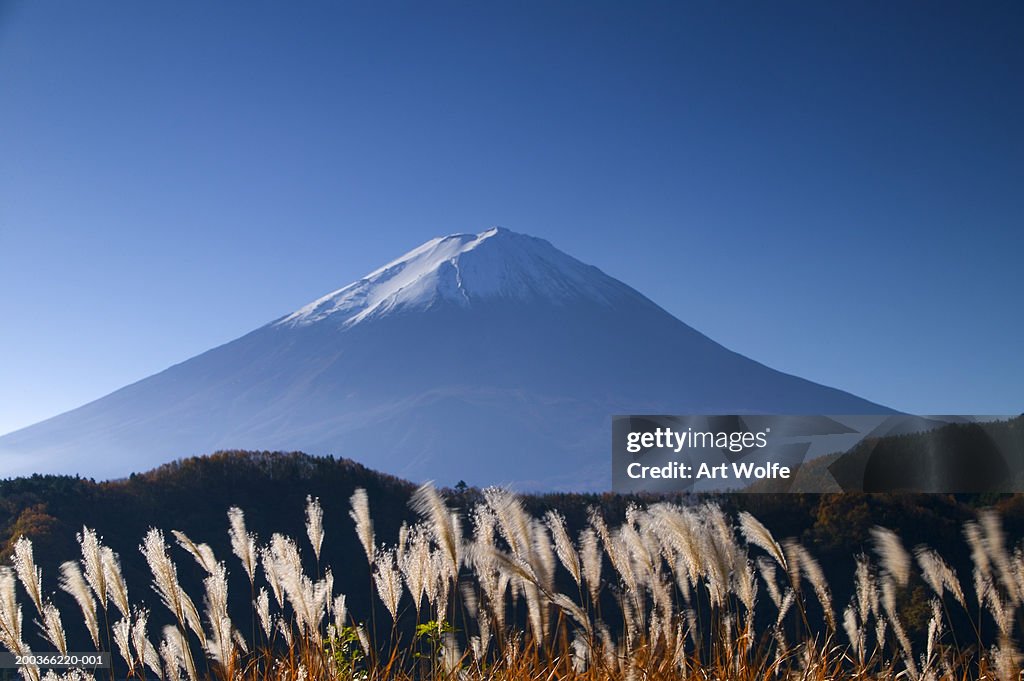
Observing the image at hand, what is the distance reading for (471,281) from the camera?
166 m

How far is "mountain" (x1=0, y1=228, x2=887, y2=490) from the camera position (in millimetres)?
132875

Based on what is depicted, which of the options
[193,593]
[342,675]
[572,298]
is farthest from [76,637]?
[572,298]

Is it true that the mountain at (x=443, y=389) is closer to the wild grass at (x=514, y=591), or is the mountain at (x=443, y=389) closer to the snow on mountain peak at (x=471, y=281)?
the snow on mountain peak at (x=471, y=281)

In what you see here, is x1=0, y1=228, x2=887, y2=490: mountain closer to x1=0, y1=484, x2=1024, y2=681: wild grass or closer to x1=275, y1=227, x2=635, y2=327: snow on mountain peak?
x1=275, y1=227, x2=635, y2=327: snow on mountain peak

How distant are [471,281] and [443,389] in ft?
89.3

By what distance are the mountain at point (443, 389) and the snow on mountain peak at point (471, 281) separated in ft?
1.64

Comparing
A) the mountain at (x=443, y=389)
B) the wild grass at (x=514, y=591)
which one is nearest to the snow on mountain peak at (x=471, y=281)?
the mountain at (x=443, y=389)

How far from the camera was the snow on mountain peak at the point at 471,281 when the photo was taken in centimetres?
15950

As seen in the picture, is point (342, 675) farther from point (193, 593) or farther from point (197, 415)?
point (197, 415)

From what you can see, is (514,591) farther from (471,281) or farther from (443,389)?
(471,281)

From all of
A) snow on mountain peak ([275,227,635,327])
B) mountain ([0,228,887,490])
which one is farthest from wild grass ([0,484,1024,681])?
snow on mountain peak ([275,227,635,327])

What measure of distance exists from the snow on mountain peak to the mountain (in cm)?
50

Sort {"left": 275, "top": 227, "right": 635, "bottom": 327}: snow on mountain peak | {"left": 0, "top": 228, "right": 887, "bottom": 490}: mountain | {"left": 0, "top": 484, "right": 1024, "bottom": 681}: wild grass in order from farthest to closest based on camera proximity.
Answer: {"left": 275, "top": 227, "right": 635, "bottom": 327}: snow on mountain peak → {"left": 0, "top": 228, "right": 887, "bottom": 490}: mountain → {"left": 0, "top": 484, "right": 1024, "bottom": 681}: wild grass

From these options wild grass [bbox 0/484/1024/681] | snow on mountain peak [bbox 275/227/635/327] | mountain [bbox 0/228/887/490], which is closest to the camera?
wild grass [bbox 0/484/1024/681]
